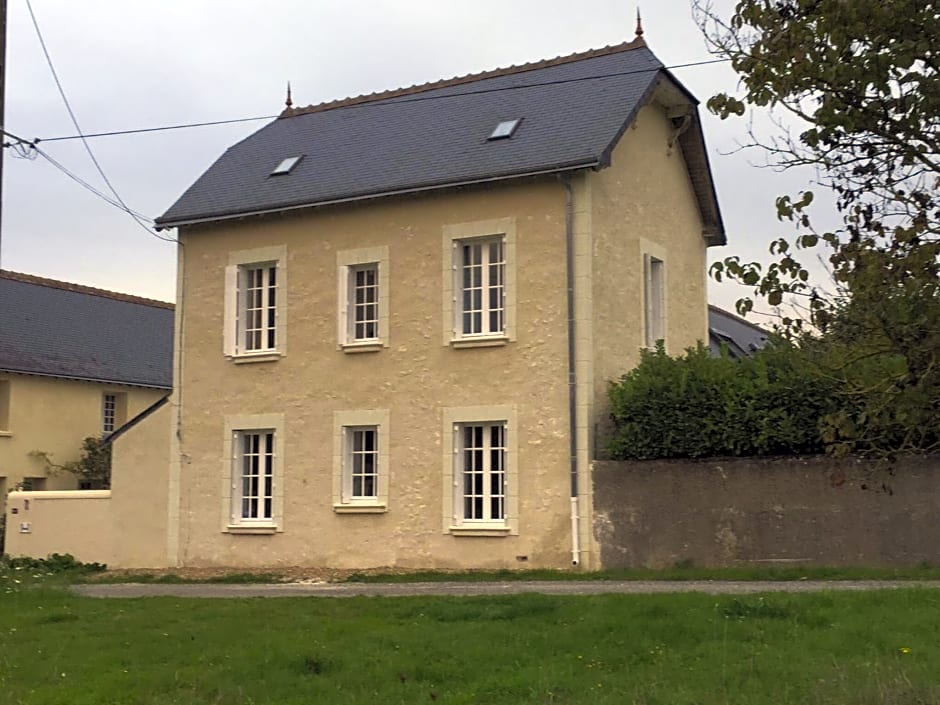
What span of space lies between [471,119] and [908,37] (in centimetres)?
1843

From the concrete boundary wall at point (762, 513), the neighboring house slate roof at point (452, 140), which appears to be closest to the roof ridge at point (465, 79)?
the neighboring house slate roof at point (452, 140)

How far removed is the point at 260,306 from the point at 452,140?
15.7 ft

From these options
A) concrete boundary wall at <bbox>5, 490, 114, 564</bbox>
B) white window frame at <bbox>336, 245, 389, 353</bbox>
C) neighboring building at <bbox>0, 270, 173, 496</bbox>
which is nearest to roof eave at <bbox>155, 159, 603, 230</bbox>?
white window frame at <bbox>336, 245, 389, 353</bbox>

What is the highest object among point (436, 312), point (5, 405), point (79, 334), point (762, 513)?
point (79, 334)

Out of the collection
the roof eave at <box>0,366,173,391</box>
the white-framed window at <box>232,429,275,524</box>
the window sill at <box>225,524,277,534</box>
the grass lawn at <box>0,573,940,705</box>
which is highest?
the roof eave at <box>0,366,173,391</box>

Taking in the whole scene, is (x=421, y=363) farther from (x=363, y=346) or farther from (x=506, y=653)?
(x=506, y=653)

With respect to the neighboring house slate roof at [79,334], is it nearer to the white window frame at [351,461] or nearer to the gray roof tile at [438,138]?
the gray roof tile at [438,138]

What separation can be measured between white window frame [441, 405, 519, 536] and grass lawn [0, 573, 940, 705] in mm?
6848

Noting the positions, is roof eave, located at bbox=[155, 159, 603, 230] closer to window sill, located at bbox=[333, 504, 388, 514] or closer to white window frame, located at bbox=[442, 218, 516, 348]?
white window frame, located at bbox=[442, 218, 516, 348]

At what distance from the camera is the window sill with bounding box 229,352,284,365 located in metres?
23.1

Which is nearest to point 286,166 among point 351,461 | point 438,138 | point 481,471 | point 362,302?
point 438,138

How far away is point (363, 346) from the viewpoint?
22078 mm

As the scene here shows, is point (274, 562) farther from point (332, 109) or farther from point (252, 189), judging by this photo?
point (332, 109)

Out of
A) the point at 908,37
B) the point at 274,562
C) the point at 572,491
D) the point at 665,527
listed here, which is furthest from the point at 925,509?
the point at 908,37
